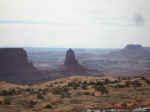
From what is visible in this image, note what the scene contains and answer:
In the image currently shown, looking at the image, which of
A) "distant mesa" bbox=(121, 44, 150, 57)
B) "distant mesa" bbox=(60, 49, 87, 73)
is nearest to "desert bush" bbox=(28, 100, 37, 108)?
"distant mesa" bbox=(60, 49, 87, 73)

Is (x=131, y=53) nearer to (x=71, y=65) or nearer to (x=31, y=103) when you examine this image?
(x=71, y=65)

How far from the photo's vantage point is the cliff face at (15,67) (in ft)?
184

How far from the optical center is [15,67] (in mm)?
59156

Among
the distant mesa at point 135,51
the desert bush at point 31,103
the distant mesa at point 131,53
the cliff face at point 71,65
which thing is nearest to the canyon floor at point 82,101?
the desert bush at point 31,103

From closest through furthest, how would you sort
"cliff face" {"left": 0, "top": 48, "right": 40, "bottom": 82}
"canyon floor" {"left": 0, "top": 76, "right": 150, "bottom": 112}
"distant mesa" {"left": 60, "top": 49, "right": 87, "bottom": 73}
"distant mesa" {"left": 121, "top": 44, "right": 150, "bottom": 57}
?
"canyon floor" {"left": 0, "top": 76, "right": 150, "bottom": 112}, "cliff face" {"left": 0, "top": 48, "right": 40, "bottom": 82}, "distant mesa" {"left": 60, "top": 49, "right": 87, "bottom": 73}, "distant mesa" {"left": 121, "top": 44, "right": 150, "bottom": 57}

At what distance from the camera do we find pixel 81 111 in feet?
62.5

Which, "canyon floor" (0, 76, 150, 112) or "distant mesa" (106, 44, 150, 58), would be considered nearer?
"canyon floor" (0, 76, 150, 112)

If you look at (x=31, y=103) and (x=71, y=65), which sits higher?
(x=31, y=103)

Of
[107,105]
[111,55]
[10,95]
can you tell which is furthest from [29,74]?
[111,55]

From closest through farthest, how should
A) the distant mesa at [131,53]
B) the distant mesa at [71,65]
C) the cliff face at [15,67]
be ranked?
the cliff face at [15,67] → the distant mesa at [71,65] → the distant mesa at [131,53]

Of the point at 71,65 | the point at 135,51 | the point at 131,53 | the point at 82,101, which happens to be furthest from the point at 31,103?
the point at 135,51

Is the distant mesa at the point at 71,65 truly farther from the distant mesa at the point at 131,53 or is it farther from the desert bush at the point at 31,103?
the distant mesa at the point at 131,53

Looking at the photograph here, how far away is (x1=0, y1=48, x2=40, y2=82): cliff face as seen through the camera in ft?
184

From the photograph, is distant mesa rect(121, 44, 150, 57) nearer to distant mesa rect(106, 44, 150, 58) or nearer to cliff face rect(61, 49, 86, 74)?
distant mesa rect(106, 44, 150, 58)
